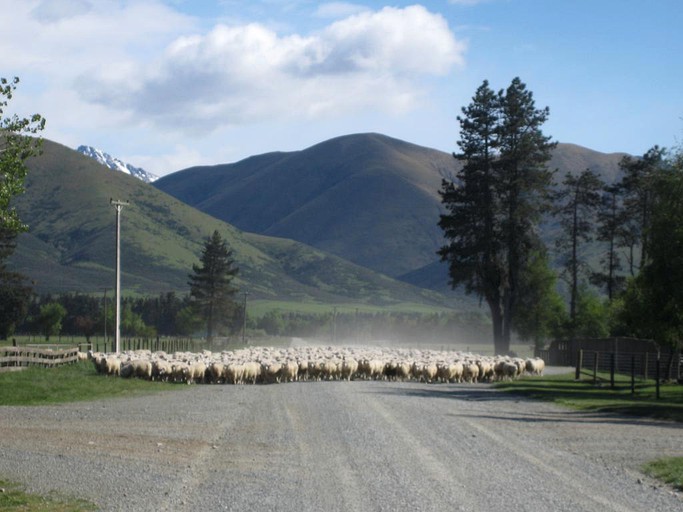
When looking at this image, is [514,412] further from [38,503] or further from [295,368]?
[295,368]

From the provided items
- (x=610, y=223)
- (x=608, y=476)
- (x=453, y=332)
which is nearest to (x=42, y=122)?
(x=608, y=476)

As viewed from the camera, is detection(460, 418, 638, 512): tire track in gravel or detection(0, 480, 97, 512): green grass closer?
detection(0, 480, 97, 512): green grass

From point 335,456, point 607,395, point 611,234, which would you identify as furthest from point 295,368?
point 611,234

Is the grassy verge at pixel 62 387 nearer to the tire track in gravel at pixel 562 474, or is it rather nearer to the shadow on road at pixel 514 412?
the shadow on road at pixel 514 412

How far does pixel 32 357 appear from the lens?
1516 inches

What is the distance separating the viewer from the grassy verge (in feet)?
87.8

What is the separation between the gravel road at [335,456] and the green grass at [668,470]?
0.86 ft

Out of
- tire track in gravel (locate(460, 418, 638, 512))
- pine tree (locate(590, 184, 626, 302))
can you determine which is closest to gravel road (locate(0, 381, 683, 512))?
tire track in gravel (locate(460, 418, 638, 512))

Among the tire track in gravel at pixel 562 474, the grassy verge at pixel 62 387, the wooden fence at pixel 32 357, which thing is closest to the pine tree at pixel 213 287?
the wooden fence at pixel 32 357

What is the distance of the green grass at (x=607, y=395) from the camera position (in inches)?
1026

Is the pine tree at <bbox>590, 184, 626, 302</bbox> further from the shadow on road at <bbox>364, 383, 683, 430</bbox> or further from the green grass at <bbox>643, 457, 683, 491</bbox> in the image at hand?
the green grass at <bbox>643, 457, 683, 491</bbox>

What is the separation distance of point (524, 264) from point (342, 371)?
2570cm

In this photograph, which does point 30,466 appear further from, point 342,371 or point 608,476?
point 342,371

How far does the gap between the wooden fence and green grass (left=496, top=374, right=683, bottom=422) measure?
17685 mm
